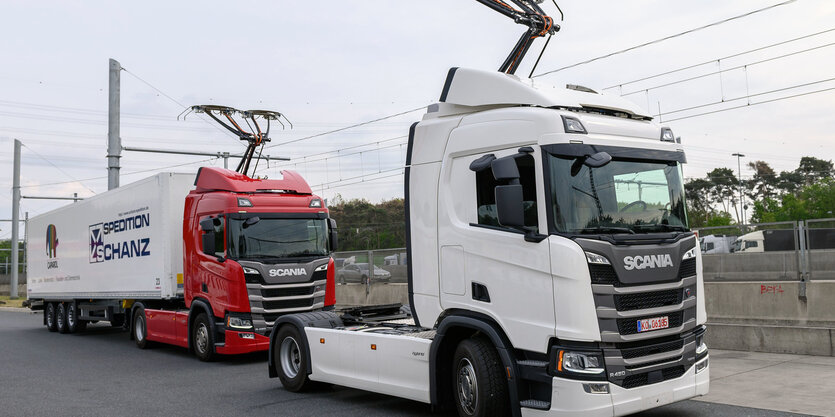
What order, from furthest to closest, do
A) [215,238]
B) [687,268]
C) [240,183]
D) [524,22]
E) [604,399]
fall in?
[240,183] → [215,238] → [524,22] → [687,268] → [604,399]

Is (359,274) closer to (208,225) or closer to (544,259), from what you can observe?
(208,225)

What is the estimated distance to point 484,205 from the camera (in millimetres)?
6781

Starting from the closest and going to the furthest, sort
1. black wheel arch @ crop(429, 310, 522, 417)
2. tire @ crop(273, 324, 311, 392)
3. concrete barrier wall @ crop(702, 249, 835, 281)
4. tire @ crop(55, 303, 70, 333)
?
black wheel arch @ crop(429, 310, 522, 417)
tire @ crop(273, 324, 311, 392)
concrete barrier wall @ crop(702, 249, 835, 281)
tire @ crop(55, 303, 70, 333)

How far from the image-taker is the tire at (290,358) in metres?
9.20

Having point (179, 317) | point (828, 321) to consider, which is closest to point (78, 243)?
point (179, 317)

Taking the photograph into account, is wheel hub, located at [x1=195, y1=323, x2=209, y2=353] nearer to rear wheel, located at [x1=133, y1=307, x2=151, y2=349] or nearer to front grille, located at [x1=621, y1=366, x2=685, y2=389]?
rear wheel, located at [x1=133, y1=307, x2=151, y2=349]

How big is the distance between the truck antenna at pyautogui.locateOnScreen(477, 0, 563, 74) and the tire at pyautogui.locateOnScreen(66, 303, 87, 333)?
1562cm

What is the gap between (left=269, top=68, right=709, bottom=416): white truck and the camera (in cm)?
598

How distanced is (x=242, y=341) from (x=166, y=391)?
7.42 ft

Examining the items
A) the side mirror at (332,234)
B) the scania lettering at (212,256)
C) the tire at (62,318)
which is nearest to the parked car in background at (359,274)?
the scania lettering at (212,256)

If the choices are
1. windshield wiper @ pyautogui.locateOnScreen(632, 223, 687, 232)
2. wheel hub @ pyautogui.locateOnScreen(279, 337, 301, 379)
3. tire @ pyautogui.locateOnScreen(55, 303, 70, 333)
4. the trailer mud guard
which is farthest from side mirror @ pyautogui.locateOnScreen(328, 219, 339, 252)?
tire @ pyautogui.locateOnScreen(55, 303, 70, 333)

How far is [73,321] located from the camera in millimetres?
19750

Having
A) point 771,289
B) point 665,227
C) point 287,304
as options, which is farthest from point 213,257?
point 771,289

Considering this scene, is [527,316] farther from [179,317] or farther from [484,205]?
[179,317]
